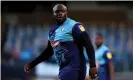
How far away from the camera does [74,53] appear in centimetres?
600

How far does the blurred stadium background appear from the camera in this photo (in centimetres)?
1608

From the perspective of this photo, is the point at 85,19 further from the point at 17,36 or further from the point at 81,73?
the point at 81,73

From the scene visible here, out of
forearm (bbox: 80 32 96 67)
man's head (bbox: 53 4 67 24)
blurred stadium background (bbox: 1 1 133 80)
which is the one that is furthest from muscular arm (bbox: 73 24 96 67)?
blurred stadium background (bbox: 1 1 133 80)

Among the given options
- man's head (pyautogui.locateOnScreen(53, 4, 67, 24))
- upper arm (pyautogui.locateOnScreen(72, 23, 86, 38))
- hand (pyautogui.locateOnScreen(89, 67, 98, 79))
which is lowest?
hand (pyautogui.locateOnScreen(89, 67, 98, 79))

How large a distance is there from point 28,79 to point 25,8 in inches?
94.0

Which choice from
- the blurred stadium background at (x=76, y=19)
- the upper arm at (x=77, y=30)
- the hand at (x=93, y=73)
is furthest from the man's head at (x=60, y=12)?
the blurred stadium background at (x=76, y=19)

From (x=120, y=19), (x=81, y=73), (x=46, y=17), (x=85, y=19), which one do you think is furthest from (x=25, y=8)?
(x=81, y=73)

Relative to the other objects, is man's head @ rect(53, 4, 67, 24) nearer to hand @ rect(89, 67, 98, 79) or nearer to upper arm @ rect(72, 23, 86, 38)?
upper arm @ rect(72, 23, 86, 38)

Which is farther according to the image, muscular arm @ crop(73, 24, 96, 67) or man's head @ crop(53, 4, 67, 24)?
man's head @ crop(53, 4, 67, 24)

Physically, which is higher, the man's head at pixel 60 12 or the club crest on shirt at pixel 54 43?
the man's head at pixel 60 12

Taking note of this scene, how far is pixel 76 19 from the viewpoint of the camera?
16.2 metres

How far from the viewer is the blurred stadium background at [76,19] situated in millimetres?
16078

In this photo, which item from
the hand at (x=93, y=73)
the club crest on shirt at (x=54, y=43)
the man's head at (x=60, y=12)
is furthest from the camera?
the club crest on shirt at (x=54, y=43)

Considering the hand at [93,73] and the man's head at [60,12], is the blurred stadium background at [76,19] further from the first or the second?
the hand at [93,73]
